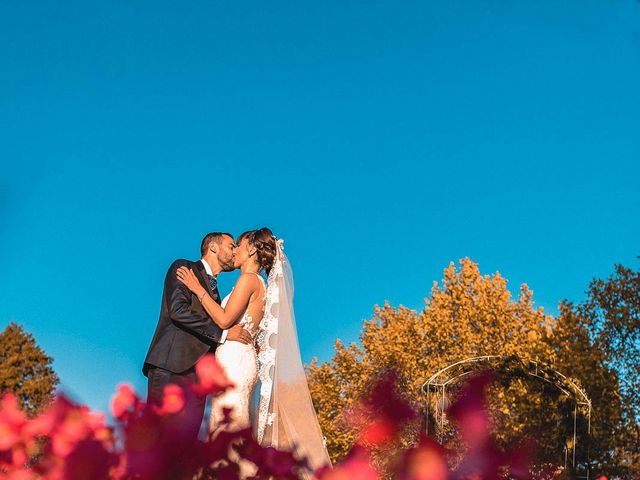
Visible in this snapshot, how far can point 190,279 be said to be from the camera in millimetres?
9680

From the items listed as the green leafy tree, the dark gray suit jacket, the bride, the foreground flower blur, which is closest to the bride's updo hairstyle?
the bride

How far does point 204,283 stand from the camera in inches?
388

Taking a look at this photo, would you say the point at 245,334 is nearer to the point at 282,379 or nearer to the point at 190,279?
the point at 282,379

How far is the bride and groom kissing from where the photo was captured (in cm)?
937

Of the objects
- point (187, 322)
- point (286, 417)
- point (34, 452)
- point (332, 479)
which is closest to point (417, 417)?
point (332, 479)

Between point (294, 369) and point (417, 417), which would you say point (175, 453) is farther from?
point (294, 369)

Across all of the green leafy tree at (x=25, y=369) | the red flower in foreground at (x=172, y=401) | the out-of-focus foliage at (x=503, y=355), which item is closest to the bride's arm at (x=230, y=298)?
the red flower in foreground at (x=172, y=401)

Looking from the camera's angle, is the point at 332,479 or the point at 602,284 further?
the point at 602,284

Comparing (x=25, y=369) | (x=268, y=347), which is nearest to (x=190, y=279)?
(x=268, y=347)

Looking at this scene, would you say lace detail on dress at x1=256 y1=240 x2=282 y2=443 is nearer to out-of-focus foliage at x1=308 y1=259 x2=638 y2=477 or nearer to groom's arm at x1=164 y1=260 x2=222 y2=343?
groom's arm at x1=164 y1=260 x2=222 y2=343

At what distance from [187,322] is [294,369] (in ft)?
7.44

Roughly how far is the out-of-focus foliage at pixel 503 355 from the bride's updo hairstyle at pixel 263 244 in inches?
677

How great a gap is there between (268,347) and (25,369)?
46443mm

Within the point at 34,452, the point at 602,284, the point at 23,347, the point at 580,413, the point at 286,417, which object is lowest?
the point at 34,452
